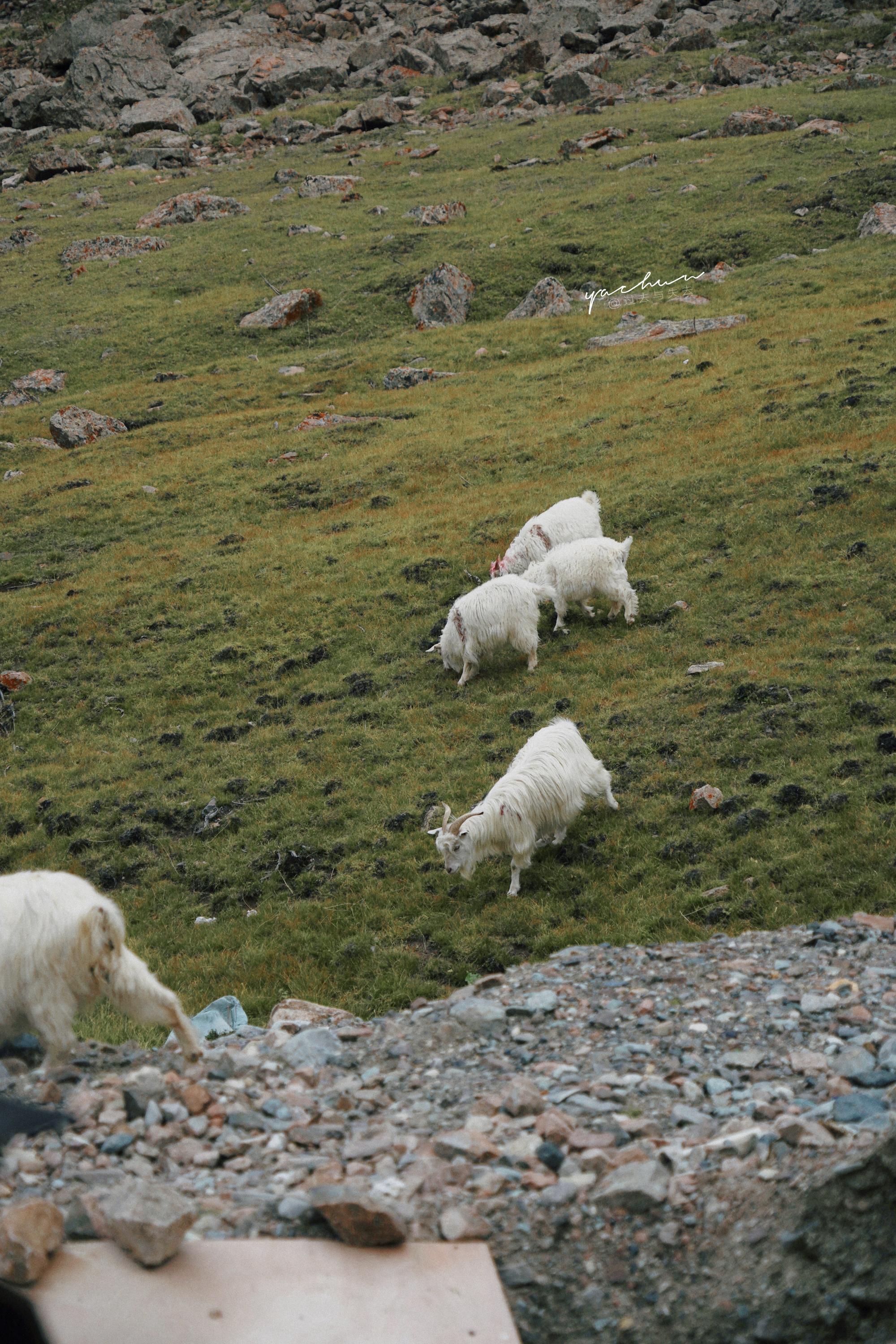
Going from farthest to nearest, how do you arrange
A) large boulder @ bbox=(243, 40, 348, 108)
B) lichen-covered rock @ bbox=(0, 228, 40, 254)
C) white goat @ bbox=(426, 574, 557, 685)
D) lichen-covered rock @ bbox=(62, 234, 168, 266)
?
large boulder @ bbox=(243, 40, 348, 108) < lichen-covered rock @ bbox=(0, 228, 40, 254) < lichen-covered rock @ bbox=(62, 234, 168, 266) < white goat @ bbox=(426, 574, 557, 685)

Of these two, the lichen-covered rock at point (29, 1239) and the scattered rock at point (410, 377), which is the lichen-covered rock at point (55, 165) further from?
the lichen-covered rock at point (29, 1239)

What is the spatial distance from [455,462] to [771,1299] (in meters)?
26.8

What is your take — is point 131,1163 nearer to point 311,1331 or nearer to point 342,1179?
point 342,1179

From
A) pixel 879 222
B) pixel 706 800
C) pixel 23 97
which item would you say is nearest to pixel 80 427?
pixel 706 800

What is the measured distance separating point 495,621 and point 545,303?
2907 centimetres

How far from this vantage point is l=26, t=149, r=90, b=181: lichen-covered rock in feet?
247

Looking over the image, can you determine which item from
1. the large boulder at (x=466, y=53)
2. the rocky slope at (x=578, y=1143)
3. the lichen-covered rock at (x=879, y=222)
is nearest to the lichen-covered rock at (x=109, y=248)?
the lichen-covered rock at (x=879, y=222)

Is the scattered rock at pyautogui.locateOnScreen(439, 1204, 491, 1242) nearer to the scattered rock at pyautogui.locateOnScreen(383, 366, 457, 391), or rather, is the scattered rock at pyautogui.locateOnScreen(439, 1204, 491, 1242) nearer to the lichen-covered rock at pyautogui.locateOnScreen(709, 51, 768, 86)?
the scattered rock at pyautogui.locateOnScreen(383, 366, 457, 391)

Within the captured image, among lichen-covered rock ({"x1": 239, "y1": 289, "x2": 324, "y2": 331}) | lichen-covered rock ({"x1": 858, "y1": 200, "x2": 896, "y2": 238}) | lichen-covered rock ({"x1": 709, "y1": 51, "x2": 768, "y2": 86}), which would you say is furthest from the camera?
lichen-covered rock ({"x1": 709, "y1": 51, "x2": 768, "y2": 86})

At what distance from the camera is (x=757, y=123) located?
191 feet

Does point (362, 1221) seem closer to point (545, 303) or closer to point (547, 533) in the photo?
point (547, 533)

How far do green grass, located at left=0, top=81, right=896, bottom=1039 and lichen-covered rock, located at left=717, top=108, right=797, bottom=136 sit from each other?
10.1 meters

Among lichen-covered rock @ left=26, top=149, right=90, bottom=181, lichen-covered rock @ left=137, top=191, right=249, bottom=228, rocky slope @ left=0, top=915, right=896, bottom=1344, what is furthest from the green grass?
lichen-covered rock @ left=26, top=149, right=90, bottom=181

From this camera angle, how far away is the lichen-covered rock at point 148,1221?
484 cm
